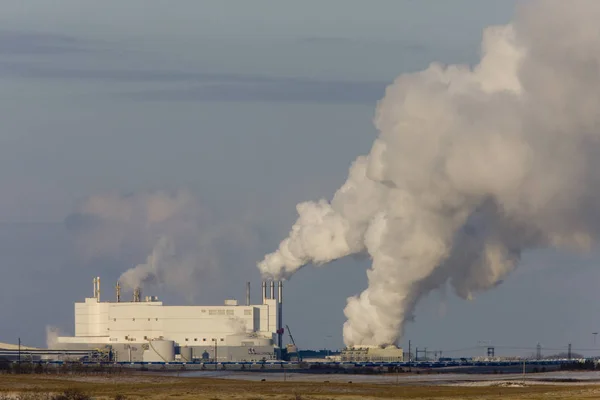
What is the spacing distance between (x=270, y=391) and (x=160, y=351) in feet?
310

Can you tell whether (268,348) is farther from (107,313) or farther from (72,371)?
(72,371)

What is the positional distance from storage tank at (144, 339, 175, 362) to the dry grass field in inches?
2967

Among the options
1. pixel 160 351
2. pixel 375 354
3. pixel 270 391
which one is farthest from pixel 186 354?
pixel 270 391

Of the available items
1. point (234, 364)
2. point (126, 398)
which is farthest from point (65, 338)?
point (126, 398)

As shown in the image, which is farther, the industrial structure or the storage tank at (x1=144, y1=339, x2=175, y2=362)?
the storage tank at (x1=144, y1=339, x2=175, y2=362)

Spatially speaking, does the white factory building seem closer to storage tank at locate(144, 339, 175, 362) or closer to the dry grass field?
storage tank at locate(144, 339, 175, 362)

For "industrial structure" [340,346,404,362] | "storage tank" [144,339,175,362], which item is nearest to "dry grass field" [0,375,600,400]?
"industrial structure" [340,346,404,362]

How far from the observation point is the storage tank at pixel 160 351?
187125 millimetres

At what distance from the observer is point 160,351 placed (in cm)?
18775

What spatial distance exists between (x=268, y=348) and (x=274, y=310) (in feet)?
34.1

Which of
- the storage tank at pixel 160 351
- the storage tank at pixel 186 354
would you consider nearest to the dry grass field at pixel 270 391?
the storage tank at pixel 160 351

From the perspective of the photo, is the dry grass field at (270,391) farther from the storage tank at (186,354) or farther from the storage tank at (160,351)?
the storage tank at (186,354)

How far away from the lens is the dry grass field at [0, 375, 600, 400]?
8662 centimetres

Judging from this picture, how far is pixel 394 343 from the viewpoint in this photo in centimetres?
16800
